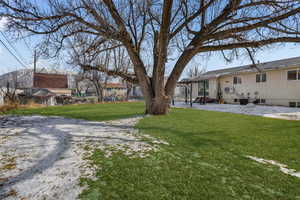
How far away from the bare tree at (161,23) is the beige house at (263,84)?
3136mm

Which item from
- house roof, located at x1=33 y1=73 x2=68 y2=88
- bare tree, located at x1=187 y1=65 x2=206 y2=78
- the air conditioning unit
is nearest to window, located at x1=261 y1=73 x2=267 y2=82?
the air conditioning unit

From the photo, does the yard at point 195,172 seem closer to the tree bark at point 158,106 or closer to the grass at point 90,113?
the tree bark at point 158,106

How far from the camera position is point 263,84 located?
1307cm

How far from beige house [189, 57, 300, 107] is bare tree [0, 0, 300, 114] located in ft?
10.3

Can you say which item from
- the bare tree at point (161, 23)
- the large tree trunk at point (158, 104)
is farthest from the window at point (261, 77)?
the large tree trunk at point (158, 104)

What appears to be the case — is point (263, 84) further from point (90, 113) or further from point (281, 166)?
point (90, 113)

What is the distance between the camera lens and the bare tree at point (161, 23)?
568 centimetres

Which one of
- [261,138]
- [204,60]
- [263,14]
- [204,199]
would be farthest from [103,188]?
[204,60]

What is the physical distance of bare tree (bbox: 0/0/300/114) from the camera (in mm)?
5676

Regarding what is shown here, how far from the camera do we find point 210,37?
21.2 feet

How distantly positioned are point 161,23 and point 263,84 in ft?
37.0

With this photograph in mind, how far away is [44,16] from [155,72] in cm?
479

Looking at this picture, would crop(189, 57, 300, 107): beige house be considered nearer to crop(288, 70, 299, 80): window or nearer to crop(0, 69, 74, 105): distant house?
crop(288, 70, 299, 80): window

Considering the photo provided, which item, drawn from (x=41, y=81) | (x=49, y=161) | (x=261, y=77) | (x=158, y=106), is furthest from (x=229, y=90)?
(x=41, y=81)
